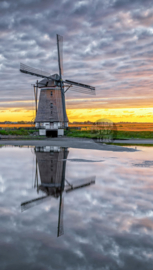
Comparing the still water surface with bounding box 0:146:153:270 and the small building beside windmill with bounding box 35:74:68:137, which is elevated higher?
the small building beside windmill with bounding box 35:74:68:137

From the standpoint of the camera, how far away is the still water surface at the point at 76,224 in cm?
489

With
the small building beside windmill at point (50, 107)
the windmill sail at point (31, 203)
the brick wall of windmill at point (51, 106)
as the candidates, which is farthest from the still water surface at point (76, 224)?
the small building beside windmill at point (50, 107)

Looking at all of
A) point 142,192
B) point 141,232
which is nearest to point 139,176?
point 142,192

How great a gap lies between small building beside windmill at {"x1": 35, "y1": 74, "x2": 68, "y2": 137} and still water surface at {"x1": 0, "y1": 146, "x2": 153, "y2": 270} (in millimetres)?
36264

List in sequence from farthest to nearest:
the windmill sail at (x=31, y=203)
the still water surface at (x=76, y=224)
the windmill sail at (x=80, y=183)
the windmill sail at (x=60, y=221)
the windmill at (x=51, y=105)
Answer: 1. the windmill at (x=51, y=105)
2. the windmill sail at (x=80, y=183)
3. the windmill sail at (x=31, y=203)
4. the windmill sail at (x=60, y=221)
5. the still water surface at (x=76, y=224)

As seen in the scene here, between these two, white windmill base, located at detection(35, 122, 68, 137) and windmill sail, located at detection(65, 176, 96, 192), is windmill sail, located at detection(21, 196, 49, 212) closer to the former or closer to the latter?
windmill sail, located at detection(65, 176, 96, 192)

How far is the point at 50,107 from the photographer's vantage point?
47.4 metres

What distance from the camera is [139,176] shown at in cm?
1293

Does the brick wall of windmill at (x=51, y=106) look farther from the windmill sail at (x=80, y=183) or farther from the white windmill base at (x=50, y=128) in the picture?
the windmill sail at (x=80, y=183)

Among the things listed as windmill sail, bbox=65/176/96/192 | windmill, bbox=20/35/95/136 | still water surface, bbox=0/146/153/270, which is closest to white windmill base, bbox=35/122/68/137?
windmill, bbox=20/35/95/136

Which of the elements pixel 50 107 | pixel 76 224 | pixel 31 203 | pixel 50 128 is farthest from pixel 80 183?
pixel 50 128

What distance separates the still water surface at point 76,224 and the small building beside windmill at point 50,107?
1428 inches

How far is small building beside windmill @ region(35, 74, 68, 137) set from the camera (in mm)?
47281

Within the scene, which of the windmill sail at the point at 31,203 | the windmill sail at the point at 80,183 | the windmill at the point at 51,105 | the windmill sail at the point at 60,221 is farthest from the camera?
the windmill at the point at 51,105
